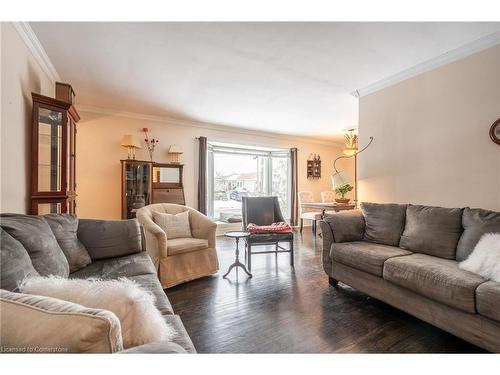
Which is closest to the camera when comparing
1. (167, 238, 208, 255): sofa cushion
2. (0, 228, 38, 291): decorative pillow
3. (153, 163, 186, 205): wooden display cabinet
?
(0, 228, 38, 291): decorative pillow

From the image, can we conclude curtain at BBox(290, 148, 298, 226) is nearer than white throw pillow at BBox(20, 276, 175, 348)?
No

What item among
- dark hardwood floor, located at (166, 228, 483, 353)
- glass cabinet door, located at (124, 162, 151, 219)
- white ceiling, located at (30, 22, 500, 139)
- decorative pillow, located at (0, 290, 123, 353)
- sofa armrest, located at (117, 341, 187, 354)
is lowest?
dark hardwood floor, located at (166, 228, 483, 353)

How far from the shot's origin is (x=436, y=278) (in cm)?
174

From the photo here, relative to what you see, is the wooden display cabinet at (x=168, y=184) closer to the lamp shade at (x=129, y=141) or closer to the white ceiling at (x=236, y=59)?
the lamp shade at (x=129, y=141)

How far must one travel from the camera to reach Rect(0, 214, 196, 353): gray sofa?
1076 mm

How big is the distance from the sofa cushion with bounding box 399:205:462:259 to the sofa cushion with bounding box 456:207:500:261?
2.2 inches

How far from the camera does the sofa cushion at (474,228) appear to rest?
1.94 metres

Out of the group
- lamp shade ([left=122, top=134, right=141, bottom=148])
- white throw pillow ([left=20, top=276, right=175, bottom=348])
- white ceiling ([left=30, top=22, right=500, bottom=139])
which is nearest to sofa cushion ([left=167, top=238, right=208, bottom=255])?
white throw pillow ([left=20, top=276, right=175, bottom=348])

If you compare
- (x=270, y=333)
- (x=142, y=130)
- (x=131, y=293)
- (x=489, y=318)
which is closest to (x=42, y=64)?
(x=142, y=130)

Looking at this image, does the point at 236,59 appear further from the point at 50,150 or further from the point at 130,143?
the point at 130,143

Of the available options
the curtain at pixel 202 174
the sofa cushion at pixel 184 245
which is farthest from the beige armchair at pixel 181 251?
the curtain at pixel 202 174

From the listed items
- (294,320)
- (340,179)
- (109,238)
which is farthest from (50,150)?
(340,179)

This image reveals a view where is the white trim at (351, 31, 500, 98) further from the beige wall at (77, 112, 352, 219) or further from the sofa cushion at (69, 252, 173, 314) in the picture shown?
the sofa cushion at (69, 252, 173, 314)

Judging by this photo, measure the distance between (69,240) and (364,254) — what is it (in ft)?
7.96
